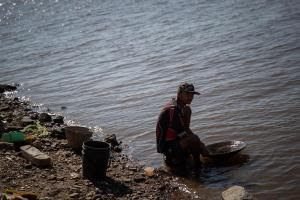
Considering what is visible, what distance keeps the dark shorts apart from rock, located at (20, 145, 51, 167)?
85.6 inches

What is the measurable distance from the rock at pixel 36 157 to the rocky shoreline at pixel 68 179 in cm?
6

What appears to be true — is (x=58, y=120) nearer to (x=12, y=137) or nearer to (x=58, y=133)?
(x=58, y=133)

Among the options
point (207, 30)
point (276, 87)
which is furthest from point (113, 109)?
point (207, 30)

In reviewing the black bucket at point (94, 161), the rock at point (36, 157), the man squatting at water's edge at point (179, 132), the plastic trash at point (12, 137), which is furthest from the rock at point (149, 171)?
the plastic trash at point (12, 137)

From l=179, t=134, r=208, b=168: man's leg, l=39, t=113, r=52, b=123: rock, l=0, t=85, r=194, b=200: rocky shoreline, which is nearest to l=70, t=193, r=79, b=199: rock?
l=0, t=85, r=194, b=200: rocky shoreline

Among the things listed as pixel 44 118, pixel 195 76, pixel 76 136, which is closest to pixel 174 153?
pixel 76 136

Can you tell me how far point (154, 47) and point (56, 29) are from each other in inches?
496

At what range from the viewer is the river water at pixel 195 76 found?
8.76m

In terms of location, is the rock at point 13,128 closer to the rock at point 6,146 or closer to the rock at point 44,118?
the rock at point 44,118

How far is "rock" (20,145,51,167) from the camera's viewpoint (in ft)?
26.5

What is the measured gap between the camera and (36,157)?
810cm

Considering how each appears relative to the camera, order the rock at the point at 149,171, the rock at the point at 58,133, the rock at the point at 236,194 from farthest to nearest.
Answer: the rock at the point at 58,133
the rock at the point at 149,171
the rock at the point at 236,194

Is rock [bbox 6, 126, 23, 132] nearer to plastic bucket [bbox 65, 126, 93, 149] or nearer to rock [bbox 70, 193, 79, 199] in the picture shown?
plastic bucket [bbox 65, 126, 93, 149]

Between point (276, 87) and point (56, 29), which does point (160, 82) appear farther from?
point (56, 29)
